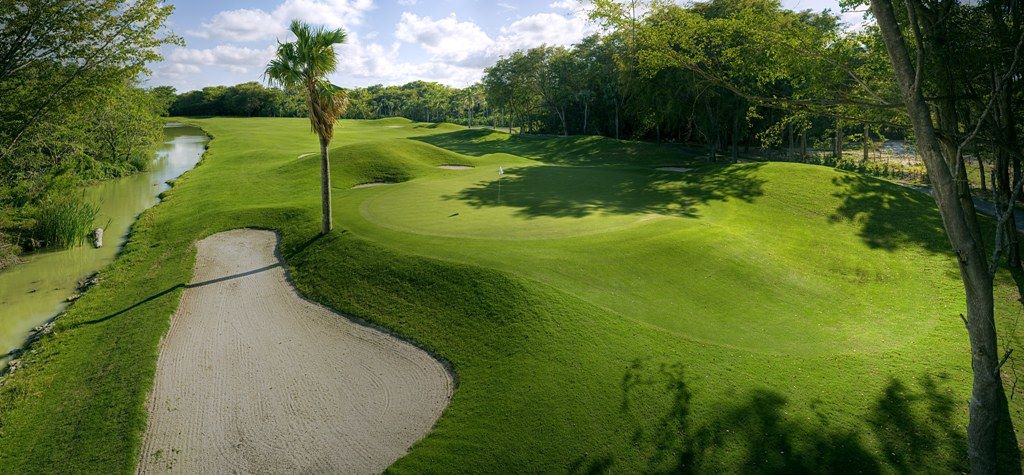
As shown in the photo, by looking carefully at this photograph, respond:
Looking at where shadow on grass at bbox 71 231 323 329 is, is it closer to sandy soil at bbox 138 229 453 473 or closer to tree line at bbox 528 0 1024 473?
sandy soil at bbox 138 229 453 473

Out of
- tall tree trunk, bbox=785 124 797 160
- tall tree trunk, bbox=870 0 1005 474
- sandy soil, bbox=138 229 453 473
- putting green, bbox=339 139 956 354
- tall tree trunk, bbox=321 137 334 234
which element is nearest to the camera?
tall tree trunk, bbox=870 0 1005 474

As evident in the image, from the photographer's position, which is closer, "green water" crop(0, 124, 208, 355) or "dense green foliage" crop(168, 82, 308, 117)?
"green water" crop(0, 124, 208, 355)

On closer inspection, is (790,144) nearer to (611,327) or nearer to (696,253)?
(696,253)

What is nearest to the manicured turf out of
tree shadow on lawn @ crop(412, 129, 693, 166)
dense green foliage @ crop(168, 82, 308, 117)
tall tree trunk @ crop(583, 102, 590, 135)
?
tree shadow on lawn @ crop(412, 129, 693, 166)

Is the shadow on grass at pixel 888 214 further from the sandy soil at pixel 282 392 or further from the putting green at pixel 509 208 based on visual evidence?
the sandy soil at pixel 282 392

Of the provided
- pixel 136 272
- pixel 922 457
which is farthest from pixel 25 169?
pixel 922 457

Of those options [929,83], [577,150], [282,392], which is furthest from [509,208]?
[577,150]
